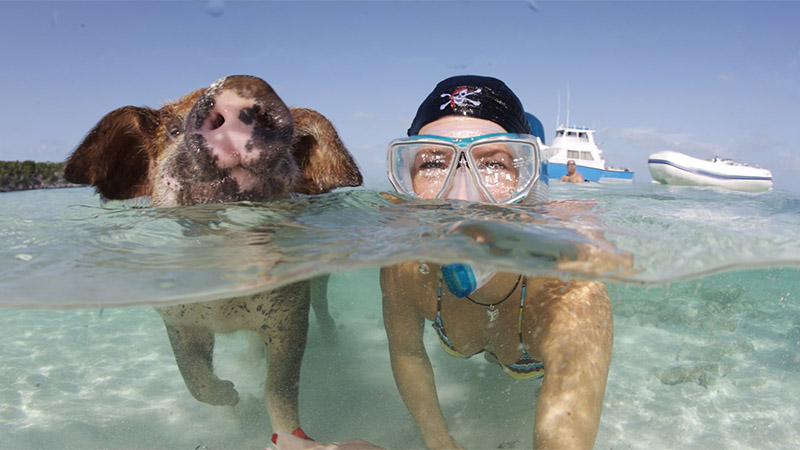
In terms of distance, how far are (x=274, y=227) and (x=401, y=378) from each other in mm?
1447

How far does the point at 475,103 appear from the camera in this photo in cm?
416

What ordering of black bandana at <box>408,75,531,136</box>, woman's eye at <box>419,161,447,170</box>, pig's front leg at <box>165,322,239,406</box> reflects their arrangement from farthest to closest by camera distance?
black bandana at <box>408,75,531,136</box>
woman's eye at <box>419,161,447,170</box>
pig's front leg at <box>165,322,239,406</box>

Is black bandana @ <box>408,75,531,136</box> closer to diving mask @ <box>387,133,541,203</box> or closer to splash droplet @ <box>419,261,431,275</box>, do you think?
diving mask @ <box>387,133,541,203</box>

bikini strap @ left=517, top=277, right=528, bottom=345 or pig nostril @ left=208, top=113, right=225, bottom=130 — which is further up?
pig nostril @ left=208, top=113, right=225, bottom=130

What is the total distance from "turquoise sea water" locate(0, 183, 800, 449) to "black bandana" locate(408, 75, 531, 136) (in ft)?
2.82

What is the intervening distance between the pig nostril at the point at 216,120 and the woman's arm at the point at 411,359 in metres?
1.65

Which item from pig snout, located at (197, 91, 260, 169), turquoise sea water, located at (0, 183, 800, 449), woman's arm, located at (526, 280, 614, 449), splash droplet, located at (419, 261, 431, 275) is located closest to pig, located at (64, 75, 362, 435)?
pig snout, located at (197, 91, 260, 169)

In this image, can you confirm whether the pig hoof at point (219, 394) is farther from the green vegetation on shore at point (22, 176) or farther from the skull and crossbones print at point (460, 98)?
the green vegetation on shore at point (22, 176)

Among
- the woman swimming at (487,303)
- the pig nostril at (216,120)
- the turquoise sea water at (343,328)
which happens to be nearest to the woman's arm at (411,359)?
the woman swimming at (487,303)

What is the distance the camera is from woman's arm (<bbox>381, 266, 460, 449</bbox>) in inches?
133

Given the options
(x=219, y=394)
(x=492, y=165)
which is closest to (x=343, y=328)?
(x=219, y=394)

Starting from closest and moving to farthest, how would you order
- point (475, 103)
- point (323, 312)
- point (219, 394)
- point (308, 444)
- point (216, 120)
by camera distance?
point (216, 120), point (308, 444), point (219, 394), point (475, 103), point (323, 312)

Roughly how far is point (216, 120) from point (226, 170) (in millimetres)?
315

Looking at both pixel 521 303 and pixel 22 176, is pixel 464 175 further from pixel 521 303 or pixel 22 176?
pixel 22 176
